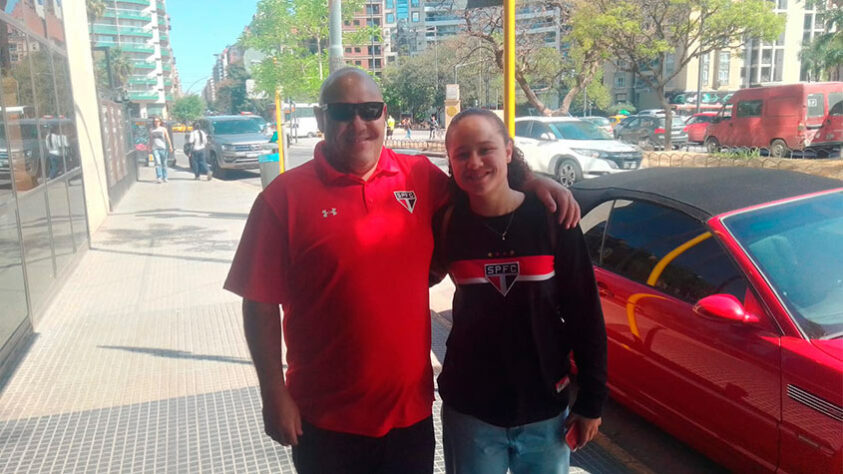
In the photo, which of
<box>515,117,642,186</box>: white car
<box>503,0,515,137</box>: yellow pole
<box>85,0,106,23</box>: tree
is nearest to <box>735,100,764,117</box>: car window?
<box>515,117,642,186</box>: white car

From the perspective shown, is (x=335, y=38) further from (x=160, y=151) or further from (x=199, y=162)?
(x=199, y=162)

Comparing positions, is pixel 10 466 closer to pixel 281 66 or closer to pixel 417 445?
pixel 417 445

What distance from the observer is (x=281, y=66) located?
39.1 feet

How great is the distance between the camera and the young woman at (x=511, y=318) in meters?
1.88

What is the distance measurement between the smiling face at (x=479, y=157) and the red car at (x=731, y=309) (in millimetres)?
1518

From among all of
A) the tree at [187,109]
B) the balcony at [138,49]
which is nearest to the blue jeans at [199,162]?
the tree at [187,109]

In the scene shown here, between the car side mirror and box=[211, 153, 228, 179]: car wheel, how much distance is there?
1957cm

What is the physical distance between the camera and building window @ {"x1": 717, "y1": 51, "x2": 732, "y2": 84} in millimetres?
60281

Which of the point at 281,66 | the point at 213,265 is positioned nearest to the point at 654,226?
the point at 213,265

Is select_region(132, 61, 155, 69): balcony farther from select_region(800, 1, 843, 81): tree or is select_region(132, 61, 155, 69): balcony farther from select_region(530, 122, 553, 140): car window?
select_region(530, 122, 553, 140): car window

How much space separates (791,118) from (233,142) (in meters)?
17.9

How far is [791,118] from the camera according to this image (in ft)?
68.8

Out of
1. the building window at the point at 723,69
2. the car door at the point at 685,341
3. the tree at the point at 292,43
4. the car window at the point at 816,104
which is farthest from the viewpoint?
the building window at the point at 723,69

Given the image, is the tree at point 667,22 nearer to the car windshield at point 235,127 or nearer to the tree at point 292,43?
the car windshield at point 235,127
